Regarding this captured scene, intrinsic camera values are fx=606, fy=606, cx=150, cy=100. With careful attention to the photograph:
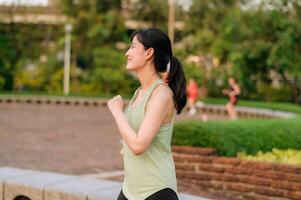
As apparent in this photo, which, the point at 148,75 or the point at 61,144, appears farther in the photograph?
the point at 61,144

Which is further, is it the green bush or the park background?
the park background

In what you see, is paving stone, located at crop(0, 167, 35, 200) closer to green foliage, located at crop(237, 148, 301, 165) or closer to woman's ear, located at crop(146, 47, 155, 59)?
woman's ear, located at crop(146, 47, 155, 59)

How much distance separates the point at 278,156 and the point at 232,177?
3.73 feet

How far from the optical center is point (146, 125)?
3.05 meters

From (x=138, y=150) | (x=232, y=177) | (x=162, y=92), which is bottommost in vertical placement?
(x=232, y=177)

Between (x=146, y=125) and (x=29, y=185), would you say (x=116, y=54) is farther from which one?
(x=146, y=125)

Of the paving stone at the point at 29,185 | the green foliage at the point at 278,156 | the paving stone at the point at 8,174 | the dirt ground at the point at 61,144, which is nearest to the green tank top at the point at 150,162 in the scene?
the paving stone at the point at 29,185

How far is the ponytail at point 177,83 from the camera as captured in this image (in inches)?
128

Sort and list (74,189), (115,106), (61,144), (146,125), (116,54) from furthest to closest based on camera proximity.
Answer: (116,54) → (61,144) → (74,189) → (115,106) → (146,125)

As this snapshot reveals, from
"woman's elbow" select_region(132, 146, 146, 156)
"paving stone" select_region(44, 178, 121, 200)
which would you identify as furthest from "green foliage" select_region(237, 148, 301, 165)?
"woman's elbow" select_region(132, 146, 146, 156)

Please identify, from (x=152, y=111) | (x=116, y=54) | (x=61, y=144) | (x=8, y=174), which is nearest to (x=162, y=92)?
(x=152, y=111)

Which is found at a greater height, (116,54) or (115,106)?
(115,106)

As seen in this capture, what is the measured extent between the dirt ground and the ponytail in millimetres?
6435

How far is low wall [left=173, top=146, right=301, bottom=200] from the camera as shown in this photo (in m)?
7.36
